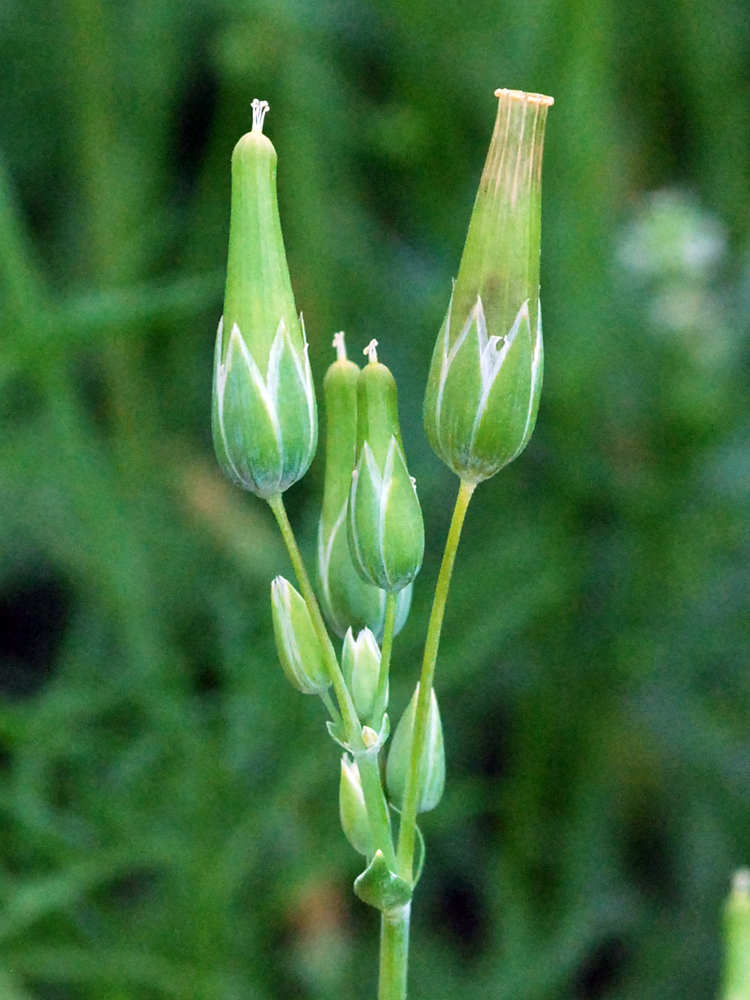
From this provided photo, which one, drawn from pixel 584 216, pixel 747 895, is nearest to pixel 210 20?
pixel 584 216

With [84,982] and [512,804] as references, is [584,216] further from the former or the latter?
[84,982]

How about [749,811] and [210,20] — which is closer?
[749,811]

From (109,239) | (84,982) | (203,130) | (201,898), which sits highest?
(203,130)

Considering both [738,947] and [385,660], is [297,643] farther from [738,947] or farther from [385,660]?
[738,947]

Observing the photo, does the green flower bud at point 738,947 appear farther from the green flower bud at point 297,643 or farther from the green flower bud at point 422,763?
the green flower bud at point 297,643

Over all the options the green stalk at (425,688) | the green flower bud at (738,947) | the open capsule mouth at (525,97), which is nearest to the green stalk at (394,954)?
the green stalk at (425,688)

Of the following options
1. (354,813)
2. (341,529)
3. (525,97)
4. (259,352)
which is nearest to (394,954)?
(354,813)
